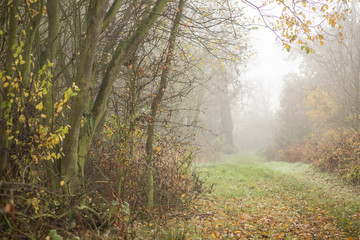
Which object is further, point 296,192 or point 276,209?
point 296,192

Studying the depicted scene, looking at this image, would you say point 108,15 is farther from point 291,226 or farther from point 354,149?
point 354,149

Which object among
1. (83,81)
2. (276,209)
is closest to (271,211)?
(276,209)

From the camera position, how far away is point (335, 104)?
18.3m

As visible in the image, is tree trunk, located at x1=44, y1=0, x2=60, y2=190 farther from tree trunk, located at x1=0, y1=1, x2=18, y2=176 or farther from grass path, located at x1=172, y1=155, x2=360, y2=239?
grass path, located at x1=172, y1=155, x2=360, y2=239

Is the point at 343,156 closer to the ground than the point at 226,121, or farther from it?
closer to the ground

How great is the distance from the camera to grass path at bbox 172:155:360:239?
571 cm

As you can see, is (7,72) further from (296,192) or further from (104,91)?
(296,192)

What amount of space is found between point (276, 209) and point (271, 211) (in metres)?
0.26

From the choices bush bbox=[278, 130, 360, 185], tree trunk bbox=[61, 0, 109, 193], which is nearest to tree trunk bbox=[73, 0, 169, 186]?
tree trunk bbox=[61, 0, 109, 193]

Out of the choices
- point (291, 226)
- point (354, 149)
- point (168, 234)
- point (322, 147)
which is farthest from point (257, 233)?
point (322, 147)

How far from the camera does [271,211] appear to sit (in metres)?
7.43

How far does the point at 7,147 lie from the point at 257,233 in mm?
4626

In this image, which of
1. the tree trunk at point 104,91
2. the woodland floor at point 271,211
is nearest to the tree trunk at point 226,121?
the woodland floor at point 271,211

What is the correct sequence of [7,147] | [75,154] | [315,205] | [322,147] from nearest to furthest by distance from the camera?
[7,147] < [75,154] < [315,205] < [322,147]
